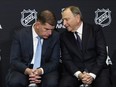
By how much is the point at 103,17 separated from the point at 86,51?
24.0 inches

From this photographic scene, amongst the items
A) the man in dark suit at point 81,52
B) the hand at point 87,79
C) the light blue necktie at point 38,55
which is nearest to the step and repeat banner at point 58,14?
the man in dark suit at point 81,52

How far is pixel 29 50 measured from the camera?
3711 millimetres

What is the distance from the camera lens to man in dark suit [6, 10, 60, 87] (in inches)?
139

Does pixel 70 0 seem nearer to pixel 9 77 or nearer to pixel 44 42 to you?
pixel 44 42

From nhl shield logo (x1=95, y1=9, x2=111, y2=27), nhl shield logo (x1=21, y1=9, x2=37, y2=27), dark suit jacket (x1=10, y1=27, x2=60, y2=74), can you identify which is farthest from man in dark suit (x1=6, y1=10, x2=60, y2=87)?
nhl shield logo (x1=95, y1=9, x2=111, y2=27)

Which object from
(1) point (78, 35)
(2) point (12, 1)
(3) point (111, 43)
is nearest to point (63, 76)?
(1) point (78, 35)

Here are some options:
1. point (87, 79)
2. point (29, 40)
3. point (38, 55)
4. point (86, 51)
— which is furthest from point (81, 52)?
point (29, 40)

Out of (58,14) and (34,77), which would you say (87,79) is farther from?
(58,14)

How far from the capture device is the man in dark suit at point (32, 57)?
11.6 feet

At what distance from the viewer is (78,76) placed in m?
3.60

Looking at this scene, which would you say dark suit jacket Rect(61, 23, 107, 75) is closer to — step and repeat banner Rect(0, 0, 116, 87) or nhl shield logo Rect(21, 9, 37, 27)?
step and repeat banner Rect(0, 0, 116, 87)

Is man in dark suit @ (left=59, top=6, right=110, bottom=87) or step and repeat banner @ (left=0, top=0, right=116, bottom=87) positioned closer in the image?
man in dark suit @ (left=59, top=6, right=110, bottom=87)

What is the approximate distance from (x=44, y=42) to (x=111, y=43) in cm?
86

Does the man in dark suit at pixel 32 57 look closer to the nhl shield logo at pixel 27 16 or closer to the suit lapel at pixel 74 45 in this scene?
the suit lapel at pixel 74 45
